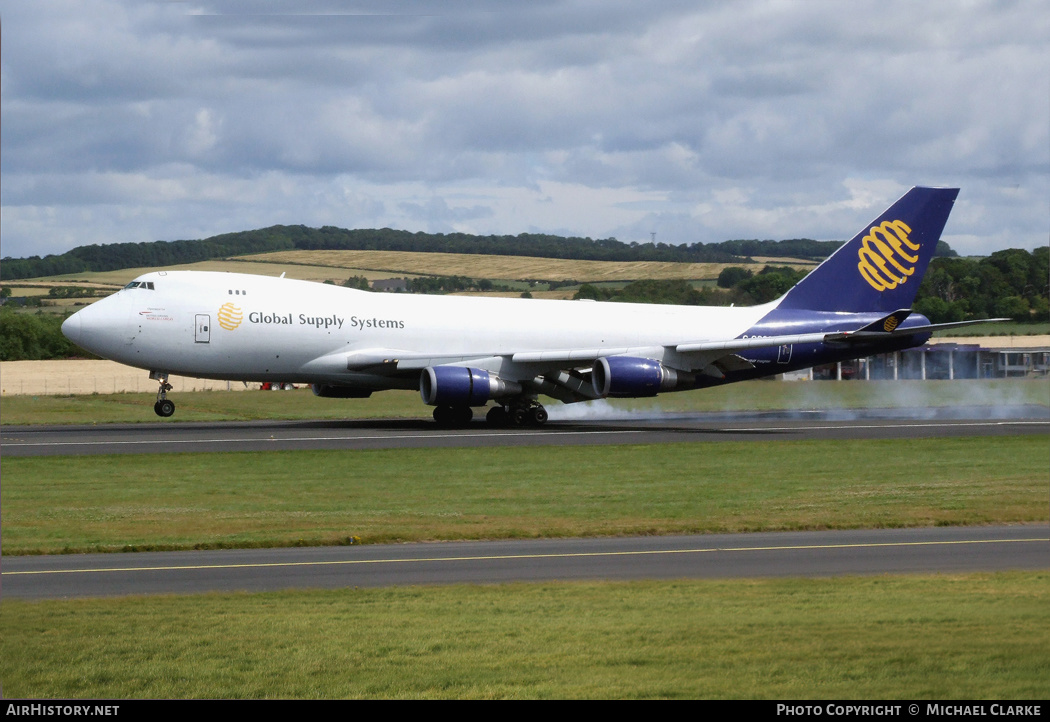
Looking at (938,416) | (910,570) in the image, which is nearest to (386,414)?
(938,416)

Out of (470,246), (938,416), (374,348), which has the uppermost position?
(470,246)

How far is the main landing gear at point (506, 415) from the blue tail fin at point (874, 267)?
38.4ft

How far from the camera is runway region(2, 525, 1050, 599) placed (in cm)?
1609

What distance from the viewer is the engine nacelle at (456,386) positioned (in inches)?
1634

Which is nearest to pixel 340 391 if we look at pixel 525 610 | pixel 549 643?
pixel 525 610

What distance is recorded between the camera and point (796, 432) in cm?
4206

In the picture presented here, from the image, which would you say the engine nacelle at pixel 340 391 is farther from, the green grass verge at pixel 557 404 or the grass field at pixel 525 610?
the grass field at pixel 525 610

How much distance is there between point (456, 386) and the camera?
136ft

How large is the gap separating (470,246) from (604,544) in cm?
4974

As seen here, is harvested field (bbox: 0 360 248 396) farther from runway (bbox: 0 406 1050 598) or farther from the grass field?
runway (bbox: 0 406 1050 598)

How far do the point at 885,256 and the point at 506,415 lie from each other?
56.5 feet

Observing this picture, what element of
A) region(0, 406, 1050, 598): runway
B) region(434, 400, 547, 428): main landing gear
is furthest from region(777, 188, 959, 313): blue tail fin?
region(0, 406, 1050, 598): runway

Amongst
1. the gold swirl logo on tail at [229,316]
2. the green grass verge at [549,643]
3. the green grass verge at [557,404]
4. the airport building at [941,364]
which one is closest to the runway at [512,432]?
the gold swirl logo on tail at [229,316]

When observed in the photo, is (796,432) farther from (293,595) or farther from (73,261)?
(73,261)
